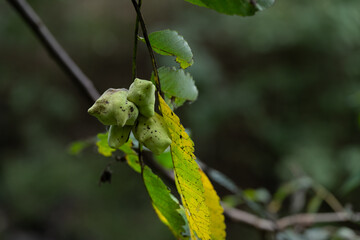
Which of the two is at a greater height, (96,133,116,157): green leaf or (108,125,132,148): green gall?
(96,133,116,157): green leaf

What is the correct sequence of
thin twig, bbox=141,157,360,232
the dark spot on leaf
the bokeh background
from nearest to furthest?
the dark spot on leaf
thin twig, bbox=141,157,360,232
the bokeh background

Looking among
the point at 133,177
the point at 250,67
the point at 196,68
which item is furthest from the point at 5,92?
the point at 250,67

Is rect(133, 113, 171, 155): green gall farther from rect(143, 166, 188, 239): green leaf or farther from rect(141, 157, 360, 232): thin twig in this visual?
rect(141, 157, 360, 232): thin twig

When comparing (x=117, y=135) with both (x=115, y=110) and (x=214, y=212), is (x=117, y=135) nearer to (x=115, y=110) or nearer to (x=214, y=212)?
(x=115, y=110)

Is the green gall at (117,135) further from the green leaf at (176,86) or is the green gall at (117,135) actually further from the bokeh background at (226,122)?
the bokeh background at (226,122)

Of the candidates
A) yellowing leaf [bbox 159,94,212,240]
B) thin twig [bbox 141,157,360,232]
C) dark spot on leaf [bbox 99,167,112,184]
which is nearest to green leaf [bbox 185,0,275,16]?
yellowing leaf [bbox 159,94,212,240]

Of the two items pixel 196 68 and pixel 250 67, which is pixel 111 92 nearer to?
pixel 196 68

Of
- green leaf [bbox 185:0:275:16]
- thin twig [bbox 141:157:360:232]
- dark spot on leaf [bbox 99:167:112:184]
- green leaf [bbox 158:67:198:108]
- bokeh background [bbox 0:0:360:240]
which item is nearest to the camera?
green leaf [bbox 185:0:275:16]
